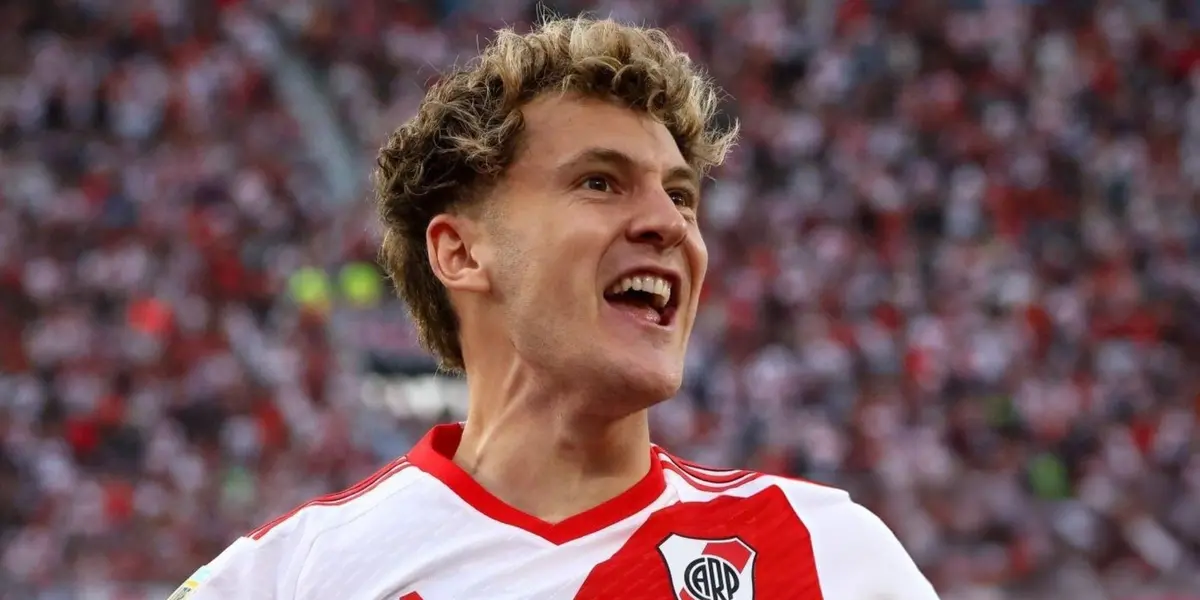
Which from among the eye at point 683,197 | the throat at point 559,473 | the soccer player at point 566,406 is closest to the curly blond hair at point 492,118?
the soccer player at point 566,406

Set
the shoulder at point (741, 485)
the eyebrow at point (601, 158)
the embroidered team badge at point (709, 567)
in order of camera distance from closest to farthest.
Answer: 1. the embroidered team badge at point (709, 567)
2. the eyebrow at point (601, 158)
3. the shoulder at point (741, 485)

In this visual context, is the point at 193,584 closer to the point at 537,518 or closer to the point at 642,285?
the point at 537,518

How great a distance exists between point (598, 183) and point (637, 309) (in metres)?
0.23

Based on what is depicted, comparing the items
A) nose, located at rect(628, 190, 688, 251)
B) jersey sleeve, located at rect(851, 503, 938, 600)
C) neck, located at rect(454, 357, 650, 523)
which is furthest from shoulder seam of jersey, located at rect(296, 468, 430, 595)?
jersey sleeve, located at rect(851, 503, 938, 600)

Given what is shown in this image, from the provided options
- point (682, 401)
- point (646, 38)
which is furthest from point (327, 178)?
point (646, 38)

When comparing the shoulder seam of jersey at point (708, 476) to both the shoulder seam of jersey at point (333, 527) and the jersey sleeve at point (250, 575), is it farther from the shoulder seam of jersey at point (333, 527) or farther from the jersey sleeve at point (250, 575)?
the jersey sleeve at point (250, 575)

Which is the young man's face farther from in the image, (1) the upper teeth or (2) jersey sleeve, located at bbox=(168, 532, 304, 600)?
(2) jersey sleeve, located at bbox=(168, 532, 304, 600)

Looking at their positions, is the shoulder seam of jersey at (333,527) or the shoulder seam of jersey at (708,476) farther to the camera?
the shoulder seam of jersey at (708,476)

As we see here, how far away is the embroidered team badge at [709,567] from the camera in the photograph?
98.6 inches

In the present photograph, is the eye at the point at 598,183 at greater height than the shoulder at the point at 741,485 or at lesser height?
greater

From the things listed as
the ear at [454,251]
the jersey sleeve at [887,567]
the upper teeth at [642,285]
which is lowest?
the jersey sleeve at [887,567]

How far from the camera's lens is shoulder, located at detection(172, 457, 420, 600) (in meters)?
2.54

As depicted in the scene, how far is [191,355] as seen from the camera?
11.6 meters

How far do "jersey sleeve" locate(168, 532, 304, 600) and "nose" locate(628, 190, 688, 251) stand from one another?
80 cm
